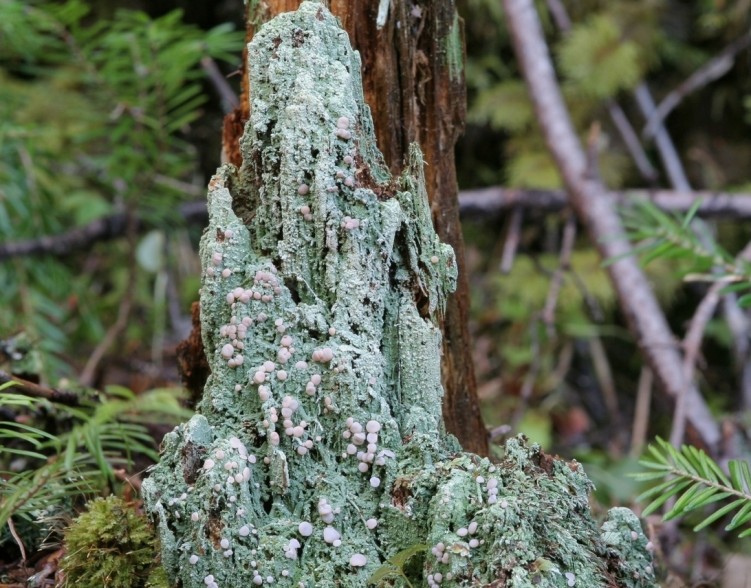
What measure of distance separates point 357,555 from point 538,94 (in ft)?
6.31

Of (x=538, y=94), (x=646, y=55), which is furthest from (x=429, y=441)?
(x=646, y=55)

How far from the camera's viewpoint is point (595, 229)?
7.04ft

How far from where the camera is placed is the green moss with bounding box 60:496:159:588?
766 mm

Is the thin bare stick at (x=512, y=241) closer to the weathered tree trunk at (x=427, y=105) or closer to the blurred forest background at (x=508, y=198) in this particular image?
the blurred forest background at (x=508, y=198)

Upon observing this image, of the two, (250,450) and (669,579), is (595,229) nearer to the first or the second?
(669,579)

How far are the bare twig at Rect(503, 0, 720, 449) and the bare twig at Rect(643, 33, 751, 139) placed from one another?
62 cm

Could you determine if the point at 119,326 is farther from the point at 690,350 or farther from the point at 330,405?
the point at 690,350

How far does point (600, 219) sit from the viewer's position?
84.1 inches

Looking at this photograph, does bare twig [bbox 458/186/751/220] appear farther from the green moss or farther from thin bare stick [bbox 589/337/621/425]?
the green moss

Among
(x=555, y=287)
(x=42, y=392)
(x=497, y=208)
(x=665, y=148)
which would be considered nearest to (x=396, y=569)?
(x=42, y=392)

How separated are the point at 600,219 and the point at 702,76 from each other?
0.97 m

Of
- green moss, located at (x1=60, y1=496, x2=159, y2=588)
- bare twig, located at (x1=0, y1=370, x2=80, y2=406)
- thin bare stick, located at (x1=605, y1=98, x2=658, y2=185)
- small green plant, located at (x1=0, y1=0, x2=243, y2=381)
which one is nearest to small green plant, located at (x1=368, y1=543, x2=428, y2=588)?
green moss, located at (x1=60, y1=496, x2=159, y2=588)

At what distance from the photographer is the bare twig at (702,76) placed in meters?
2.63

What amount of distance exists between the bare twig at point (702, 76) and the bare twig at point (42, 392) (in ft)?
7.82
